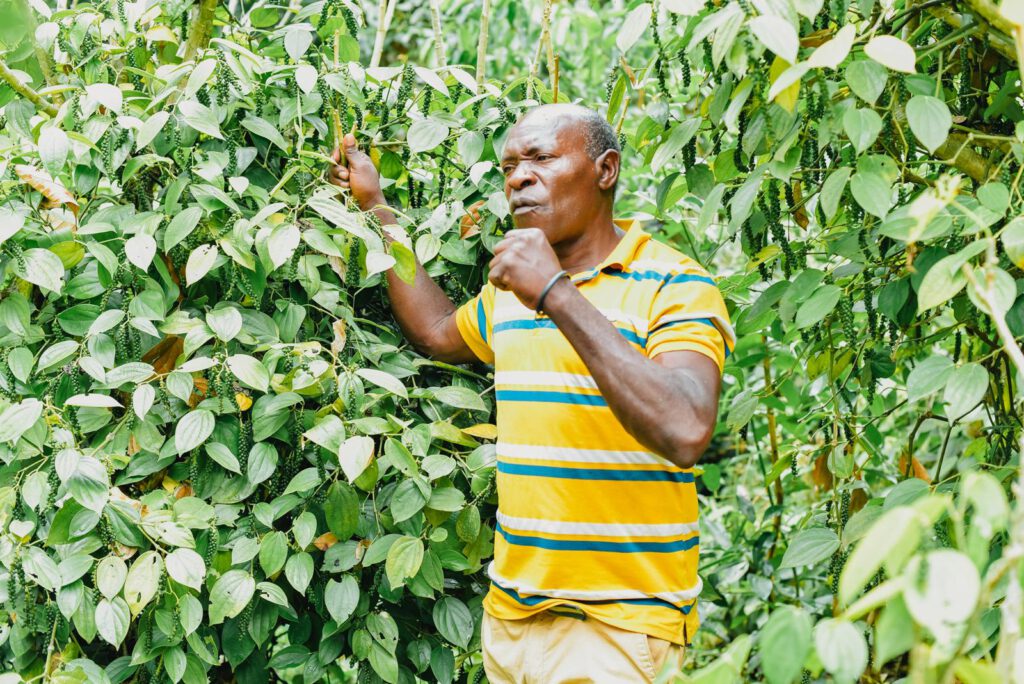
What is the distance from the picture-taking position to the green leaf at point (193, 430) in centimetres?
151

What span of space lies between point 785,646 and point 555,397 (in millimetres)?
780

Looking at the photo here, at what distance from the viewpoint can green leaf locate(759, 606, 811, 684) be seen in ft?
2.39

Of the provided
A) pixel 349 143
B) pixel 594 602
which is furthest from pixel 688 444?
pixel 349 143

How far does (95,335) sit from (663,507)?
0.89 meters

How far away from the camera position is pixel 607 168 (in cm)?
164

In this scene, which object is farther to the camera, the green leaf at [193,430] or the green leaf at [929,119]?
the green leaf at [193,430]

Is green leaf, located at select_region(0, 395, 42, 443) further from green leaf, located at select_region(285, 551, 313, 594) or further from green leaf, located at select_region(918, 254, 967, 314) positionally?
green leaf, located at select_region(918, 254, 967, 314)

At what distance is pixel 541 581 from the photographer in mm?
1461

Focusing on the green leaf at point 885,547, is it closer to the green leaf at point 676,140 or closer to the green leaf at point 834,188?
the green leaf at point 834,188

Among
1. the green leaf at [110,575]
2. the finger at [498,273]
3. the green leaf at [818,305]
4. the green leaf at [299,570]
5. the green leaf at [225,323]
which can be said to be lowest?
the green leaf at [299,570]

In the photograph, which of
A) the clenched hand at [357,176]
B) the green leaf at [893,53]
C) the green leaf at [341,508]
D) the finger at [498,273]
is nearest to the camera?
the green leaf at [893,53]

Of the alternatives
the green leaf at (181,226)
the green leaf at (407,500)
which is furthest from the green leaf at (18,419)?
the green leaf at (407,500)

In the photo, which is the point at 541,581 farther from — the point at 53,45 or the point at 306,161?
the point at 53,45

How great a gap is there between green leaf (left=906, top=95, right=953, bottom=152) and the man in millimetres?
351
